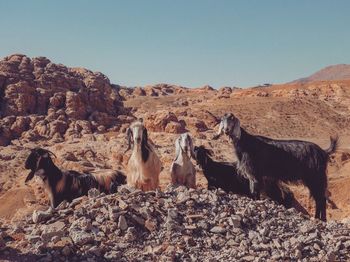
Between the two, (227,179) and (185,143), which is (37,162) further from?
(227,179)

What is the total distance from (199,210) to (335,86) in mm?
49227

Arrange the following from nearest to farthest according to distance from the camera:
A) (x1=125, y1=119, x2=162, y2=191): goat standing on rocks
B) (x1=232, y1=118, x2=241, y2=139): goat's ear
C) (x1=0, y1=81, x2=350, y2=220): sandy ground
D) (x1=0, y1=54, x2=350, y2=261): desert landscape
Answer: (x1=125, y1=119, x2=162, y2=191): goat standing on rocks, (x1=232, y1=118, x2=241, y2=139): goat's ear, (x1=0, y1=81, x2=350, y2=220): sandy ground, (x1=0, y1=54, x2=350, y2=261): desert landscape

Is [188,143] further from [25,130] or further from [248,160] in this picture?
[25,130]

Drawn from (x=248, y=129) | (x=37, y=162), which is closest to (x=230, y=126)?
(x=37, y=162)

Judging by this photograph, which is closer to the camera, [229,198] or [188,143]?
[229,198]

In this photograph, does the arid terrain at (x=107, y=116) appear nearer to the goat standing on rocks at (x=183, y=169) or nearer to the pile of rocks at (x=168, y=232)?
the goat standing on rocks at (x=183, y=169)

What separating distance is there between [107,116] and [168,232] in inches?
1516

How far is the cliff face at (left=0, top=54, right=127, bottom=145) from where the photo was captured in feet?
136

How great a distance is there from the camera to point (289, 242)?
7594mm

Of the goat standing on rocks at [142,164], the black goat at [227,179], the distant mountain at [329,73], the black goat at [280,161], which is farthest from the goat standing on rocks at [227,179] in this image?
the distant mountain at [329,73]

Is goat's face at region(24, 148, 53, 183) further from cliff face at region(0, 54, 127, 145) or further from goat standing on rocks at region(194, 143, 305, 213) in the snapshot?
cliff face at region(0, 54, 127, 145)

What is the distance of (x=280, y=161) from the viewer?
1103 centimetres

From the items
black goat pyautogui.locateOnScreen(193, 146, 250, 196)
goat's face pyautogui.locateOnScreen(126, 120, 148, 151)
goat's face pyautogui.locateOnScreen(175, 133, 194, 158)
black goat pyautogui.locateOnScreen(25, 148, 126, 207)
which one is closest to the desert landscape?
black goat pyautogui.locateOnScreen(193, 146, 250, 196)

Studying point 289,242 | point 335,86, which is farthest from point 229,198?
point 335,86
